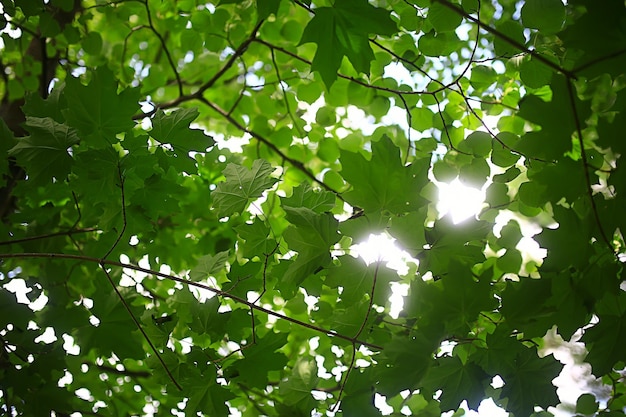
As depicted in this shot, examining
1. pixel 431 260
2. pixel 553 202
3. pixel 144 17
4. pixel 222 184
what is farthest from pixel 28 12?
pixel 553 202

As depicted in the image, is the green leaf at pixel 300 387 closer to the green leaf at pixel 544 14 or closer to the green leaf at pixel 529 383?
the green leaf at pixel 529 383

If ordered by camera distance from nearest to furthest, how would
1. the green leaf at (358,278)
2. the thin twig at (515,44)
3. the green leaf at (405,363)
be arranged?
the thin twig at (515,44)
the green leaf at (405,363)
the green leaf at (358,278)

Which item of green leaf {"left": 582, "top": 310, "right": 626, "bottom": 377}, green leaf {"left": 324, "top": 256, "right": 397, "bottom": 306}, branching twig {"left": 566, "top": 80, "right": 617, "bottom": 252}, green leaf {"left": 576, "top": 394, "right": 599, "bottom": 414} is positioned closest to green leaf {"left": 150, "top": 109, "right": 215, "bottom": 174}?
green leaf {"left": 324, "top": 256, "right": 397, "bottom": 306}

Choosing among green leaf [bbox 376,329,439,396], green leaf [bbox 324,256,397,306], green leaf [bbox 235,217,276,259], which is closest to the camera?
green leaf [bbox 376,329,439,396]

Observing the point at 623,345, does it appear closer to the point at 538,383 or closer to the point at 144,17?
the point at 538,383

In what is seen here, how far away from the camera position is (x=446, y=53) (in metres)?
1.18

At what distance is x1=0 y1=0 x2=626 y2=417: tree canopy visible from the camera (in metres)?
0.69

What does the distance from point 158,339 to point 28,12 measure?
0.91 metres

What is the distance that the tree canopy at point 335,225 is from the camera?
69 centimetres

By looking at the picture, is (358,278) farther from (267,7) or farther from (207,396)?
(267,7)

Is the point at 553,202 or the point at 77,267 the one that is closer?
the point at 553,202

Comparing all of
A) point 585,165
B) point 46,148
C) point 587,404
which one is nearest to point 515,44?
point 585,165

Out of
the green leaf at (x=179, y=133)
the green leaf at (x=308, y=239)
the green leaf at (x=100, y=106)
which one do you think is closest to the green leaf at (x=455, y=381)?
the green leaf at (x=308, y=239)

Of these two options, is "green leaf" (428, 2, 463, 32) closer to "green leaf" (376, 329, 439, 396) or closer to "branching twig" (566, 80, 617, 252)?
"branching twig" (566, 80, 617, 252)
